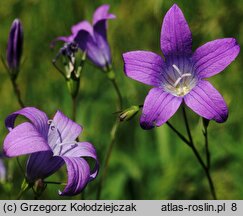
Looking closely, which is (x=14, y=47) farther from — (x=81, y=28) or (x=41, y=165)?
(x=41, y=165)

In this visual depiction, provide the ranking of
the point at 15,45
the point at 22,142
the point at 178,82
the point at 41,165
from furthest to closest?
the point at 15,45
the point at 178,82
the point at 41,165
the point at 22,142

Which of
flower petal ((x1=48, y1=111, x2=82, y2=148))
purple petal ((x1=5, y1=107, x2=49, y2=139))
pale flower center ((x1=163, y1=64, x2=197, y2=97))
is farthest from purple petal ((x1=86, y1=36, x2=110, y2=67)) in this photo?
purple petal ((x1=5, y1=107, x2=49, y2=139))

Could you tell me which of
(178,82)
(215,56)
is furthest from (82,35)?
(215,56)

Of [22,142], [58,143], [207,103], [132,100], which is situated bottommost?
[132,100]

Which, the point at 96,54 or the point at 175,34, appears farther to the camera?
the point at 96,54

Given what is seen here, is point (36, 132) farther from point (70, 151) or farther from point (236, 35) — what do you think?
point (236, 35)

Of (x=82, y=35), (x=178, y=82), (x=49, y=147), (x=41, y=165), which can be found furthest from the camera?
(x=82, y=35)

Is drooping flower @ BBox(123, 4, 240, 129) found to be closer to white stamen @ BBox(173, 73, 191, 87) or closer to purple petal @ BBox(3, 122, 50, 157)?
white stamen @ BBox(173, 73, 191, 87)

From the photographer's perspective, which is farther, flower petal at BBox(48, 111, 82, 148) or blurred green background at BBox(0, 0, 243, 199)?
blurred green background at BBox(0, 0, 243, 199)
